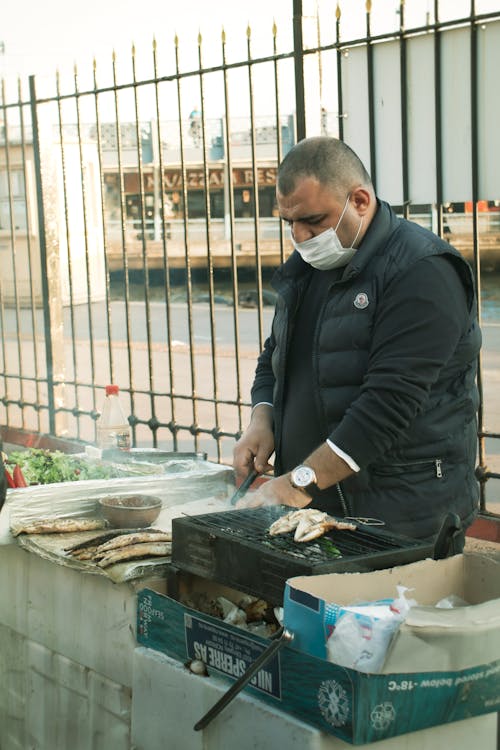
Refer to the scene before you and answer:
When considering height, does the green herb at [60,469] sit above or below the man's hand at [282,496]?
below

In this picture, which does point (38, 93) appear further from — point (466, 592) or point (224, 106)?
point (466, 592)

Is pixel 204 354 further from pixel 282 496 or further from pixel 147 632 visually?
pixel 147 632

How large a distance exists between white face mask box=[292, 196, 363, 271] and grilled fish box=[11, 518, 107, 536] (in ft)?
3.74

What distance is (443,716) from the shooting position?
206 cm

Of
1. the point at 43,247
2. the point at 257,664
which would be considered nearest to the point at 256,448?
the point at 257,664

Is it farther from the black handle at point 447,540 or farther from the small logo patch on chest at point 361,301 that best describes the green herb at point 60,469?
the black handle at point 447,540

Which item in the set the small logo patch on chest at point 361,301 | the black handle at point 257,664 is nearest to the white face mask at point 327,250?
the small logo patch on chest at point 361,301

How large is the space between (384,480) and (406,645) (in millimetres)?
1067

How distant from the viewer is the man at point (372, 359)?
2832 millimetres

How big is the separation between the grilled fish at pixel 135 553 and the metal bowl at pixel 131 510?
1.32ft

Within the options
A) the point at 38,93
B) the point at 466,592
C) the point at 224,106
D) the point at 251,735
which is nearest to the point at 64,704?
the point at 251,735

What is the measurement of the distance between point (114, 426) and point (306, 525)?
2072 millimetres

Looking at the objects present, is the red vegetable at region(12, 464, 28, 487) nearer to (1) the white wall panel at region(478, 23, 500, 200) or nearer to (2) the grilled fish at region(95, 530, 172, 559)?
(2) the grilled fish at region(95, 530, 172, 559)

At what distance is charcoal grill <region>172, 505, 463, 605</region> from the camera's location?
7.47 feet
